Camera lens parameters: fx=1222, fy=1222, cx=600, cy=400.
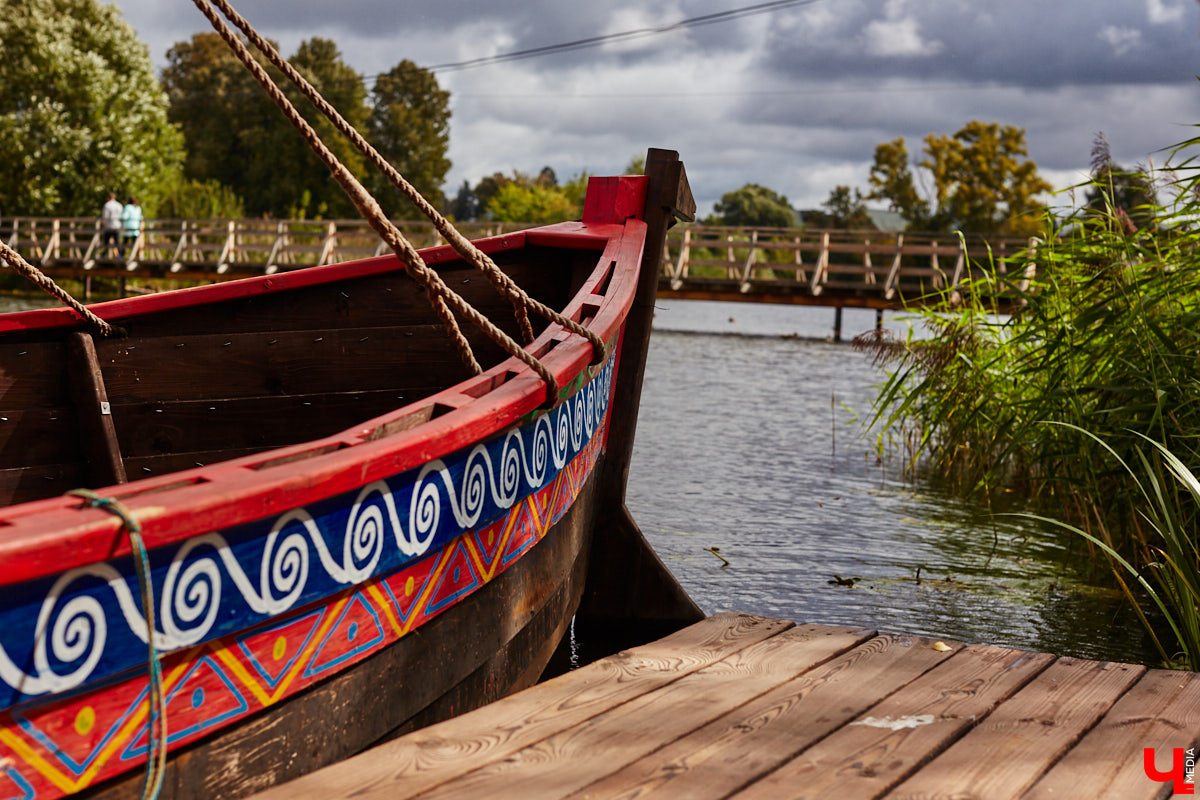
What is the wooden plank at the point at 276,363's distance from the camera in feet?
11.5

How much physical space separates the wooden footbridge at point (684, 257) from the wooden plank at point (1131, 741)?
1496 centimetres

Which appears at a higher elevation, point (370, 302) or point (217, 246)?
point (370, 302)

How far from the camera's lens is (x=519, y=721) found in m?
2.17

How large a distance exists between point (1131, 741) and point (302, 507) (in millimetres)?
1574

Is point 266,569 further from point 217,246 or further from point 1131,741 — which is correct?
point 217,246

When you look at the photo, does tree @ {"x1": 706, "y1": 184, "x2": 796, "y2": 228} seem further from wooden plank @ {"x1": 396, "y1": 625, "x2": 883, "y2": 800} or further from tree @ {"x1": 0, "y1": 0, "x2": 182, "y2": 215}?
wooden plank @ {"x1": 396, "y1": 625, "x2": 883, "y2": 800}

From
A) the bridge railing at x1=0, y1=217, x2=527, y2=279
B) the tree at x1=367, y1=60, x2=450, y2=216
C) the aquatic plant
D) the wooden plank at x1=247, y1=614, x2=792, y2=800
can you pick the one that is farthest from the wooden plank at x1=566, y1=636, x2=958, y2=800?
the tree at x1=367, y1=60, x2=450, y2=216

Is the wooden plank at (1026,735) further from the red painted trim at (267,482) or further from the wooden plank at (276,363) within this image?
the wooden plank at (276,363)

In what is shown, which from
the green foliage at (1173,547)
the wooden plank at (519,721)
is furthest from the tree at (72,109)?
the wooden plank at (519,721)

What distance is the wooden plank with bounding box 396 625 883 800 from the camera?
1.89 meters

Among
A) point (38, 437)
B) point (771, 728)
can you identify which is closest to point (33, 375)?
point (38, 437)

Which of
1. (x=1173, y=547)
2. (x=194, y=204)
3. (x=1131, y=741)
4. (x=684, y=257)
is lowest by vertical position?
(x=1131, y=741)

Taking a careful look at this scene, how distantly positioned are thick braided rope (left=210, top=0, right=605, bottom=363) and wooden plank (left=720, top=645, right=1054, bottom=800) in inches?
39.9

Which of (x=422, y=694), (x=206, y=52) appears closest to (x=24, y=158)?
(x=206, y=52)
